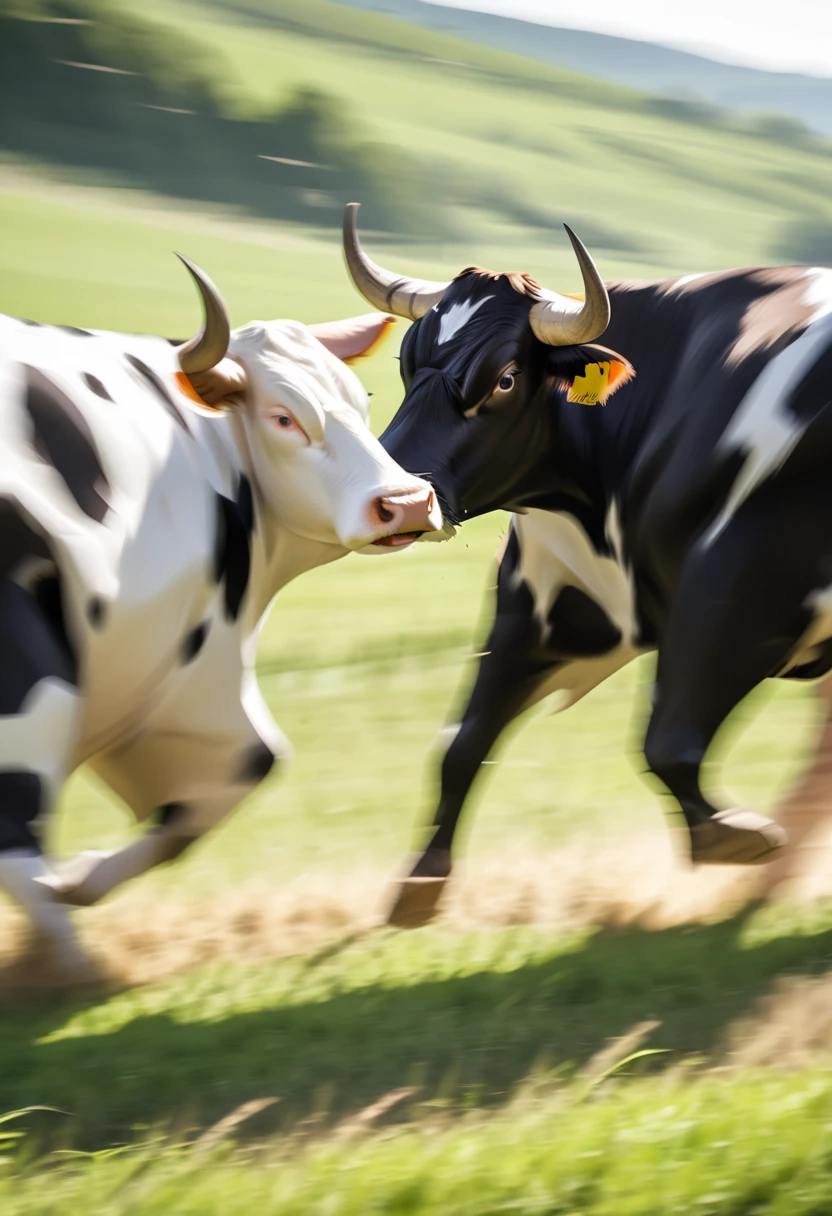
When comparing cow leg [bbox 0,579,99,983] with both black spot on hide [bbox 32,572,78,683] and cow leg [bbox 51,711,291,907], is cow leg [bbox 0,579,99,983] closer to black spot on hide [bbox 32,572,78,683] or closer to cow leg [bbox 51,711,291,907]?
black spot on hide [bbox 32,572,78,683]

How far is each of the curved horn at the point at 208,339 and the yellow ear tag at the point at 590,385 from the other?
883 millimetres

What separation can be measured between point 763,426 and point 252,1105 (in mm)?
1795

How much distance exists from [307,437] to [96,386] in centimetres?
53

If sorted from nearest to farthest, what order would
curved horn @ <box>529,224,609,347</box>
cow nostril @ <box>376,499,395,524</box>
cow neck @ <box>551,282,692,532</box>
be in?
cow nostril @ <box>376,499,395,524</box>, curved horn @ <box>529,224,609,347</box>, cow neck @ <box>551,282,692,532</box>

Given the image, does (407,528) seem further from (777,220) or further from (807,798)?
(777,220)

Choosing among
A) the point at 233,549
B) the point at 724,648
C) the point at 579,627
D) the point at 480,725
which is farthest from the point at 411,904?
the point at 724,648

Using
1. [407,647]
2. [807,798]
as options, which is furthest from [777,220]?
[807,798]

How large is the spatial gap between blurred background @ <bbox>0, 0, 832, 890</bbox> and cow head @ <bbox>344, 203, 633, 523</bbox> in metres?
1.32

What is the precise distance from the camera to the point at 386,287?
4.57 metres

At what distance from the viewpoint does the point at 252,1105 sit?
112 inches

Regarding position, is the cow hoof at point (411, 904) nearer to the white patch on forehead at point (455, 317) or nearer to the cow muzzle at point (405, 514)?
the cow muzzle at point (405, 514)

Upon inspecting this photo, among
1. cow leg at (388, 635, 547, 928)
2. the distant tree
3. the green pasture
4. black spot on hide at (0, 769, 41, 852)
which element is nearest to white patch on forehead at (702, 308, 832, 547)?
cow leg at (388, 635, 547, 928)

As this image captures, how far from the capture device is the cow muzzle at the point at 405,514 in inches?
144

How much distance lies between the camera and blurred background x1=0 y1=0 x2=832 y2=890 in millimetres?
5520
